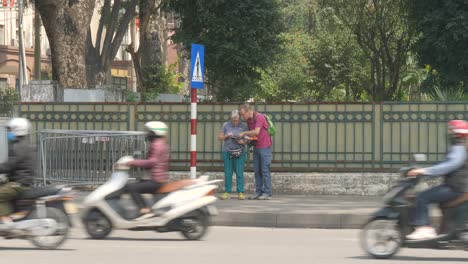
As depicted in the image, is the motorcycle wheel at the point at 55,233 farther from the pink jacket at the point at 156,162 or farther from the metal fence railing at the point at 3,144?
the metal fence railing at the point at 3,144

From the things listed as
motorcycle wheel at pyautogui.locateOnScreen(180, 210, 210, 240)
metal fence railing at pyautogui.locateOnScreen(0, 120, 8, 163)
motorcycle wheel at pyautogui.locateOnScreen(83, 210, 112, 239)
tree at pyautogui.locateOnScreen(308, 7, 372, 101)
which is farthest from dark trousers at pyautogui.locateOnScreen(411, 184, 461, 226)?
tree at pyautogui.locateOnScreen(308, 7, 372, 101)

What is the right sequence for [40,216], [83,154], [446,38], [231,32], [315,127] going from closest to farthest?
[40,216], [83,154], [315,127], [446,38], [231,32]

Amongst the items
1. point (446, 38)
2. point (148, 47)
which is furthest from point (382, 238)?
point (148, 47)

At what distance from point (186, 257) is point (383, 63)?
107ft

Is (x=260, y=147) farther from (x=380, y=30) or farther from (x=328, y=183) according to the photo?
(x=380, y=30)

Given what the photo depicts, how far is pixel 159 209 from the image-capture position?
515 inches

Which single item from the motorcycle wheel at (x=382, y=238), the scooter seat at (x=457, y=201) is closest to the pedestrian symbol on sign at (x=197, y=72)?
the motorcycle wheel at (x=382, y=238)

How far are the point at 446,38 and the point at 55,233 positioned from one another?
871 inches

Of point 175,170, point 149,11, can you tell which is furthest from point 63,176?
point 149,11

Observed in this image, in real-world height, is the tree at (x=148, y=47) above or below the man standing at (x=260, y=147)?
above

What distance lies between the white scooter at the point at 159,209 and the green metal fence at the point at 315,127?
7.09m

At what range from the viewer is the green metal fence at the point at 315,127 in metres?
19.9

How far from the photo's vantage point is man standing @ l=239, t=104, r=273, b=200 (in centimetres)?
1856

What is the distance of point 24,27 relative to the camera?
71.4 meters
